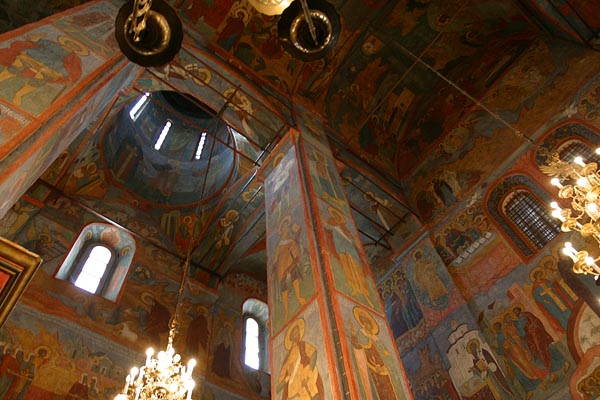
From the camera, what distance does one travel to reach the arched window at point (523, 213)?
7.47 m

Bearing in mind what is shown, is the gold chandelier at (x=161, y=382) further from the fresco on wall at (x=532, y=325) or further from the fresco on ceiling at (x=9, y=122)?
the fresco on wall at (x=532, y=325)

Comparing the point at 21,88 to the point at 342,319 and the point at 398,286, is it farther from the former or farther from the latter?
the point at 398,286

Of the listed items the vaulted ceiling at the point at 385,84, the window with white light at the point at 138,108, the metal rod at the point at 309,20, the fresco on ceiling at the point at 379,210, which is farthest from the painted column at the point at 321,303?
the window with white light at the point at 138,108

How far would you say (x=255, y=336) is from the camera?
33.9 ft

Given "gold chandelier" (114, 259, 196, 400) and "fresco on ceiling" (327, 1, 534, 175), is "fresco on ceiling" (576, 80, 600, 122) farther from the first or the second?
"gold chandelier" (114, 259, 196, 400)

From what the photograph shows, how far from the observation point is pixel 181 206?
1103 cm

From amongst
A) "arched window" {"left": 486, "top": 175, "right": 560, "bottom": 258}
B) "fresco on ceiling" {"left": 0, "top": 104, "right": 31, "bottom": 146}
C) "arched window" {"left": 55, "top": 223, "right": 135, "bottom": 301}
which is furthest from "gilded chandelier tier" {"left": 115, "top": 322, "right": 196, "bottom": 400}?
"arched window" {"left": 486, "top": 175, "right": 560, "bottom": 258}

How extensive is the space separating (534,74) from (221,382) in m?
8.79

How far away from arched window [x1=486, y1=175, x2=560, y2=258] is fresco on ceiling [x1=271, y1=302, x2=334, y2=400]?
5.04 meters

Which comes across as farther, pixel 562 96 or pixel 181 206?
pixel 181 206

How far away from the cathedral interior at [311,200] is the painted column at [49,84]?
3cm

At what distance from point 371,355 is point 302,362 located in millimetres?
606

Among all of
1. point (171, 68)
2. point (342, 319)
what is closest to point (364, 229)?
point (171, 68)

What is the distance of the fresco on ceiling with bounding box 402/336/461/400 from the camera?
→ 23.3ft
